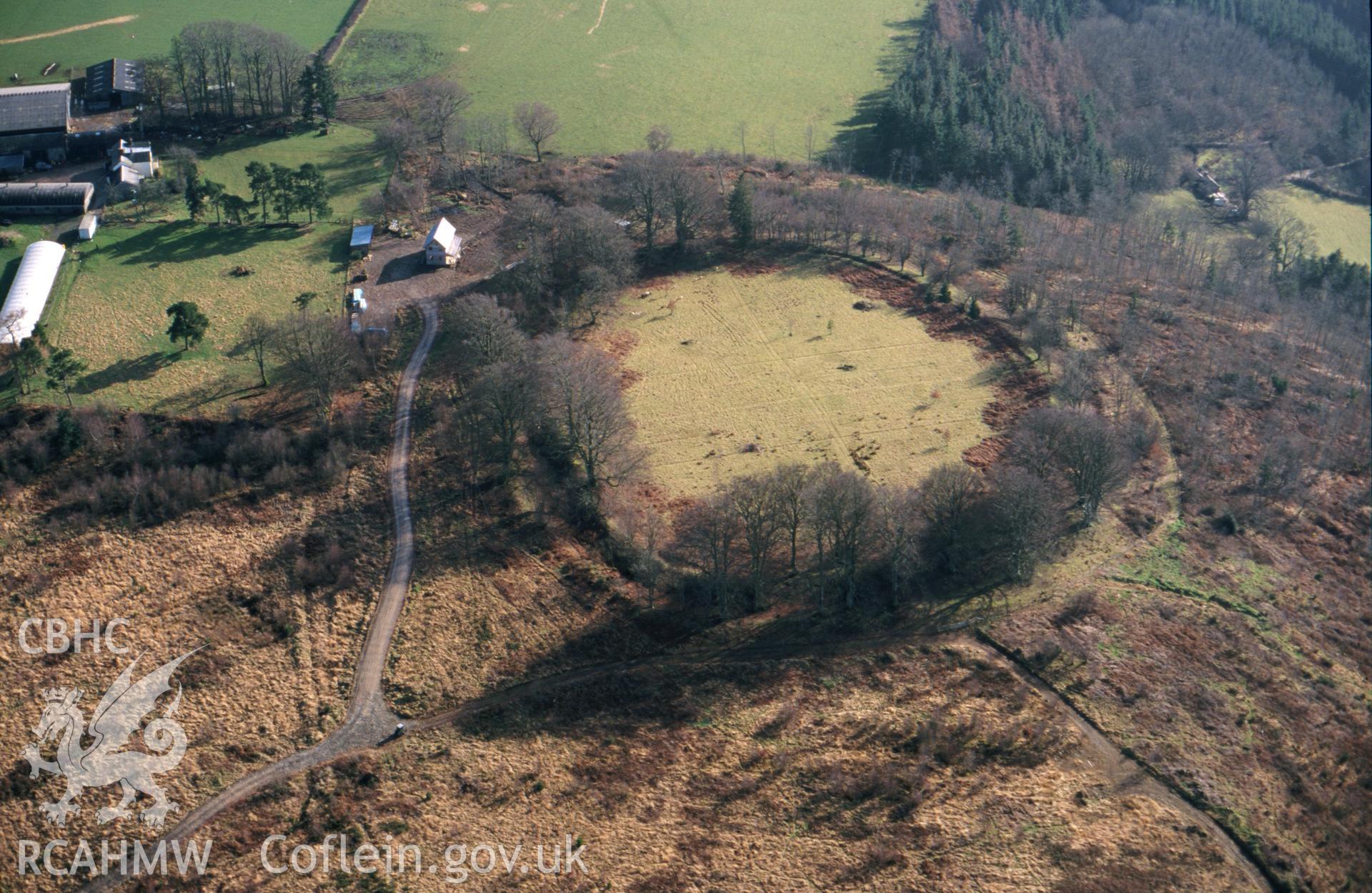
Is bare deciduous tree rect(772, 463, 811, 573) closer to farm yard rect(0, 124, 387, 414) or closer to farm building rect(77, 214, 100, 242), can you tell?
farm yard rect(0, 124, 387, 414)

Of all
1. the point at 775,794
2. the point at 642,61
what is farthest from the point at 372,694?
the point at 642,61

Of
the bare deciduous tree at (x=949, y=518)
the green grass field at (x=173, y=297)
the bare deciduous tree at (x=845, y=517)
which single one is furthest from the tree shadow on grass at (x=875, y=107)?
the bare deciduous tree at (x=845, y=517)

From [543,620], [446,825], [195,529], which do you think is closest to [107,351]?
[195,529]

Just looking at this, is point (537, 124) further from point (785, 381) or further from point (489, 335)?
point (785, 381)

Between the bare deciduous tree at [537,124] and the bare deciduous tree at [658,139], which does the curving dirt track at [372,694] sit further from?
the bare deciduous tree at [658,139]

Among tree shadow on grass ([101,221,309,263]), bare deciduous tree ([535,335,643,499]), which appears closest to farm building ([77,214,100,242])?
tree shadow on grass ([101,221,309,263])

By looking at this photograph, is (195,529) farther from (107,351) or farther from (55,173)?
(55,173)

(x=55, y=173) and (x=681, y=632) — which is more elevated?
(x=55, y=173)
